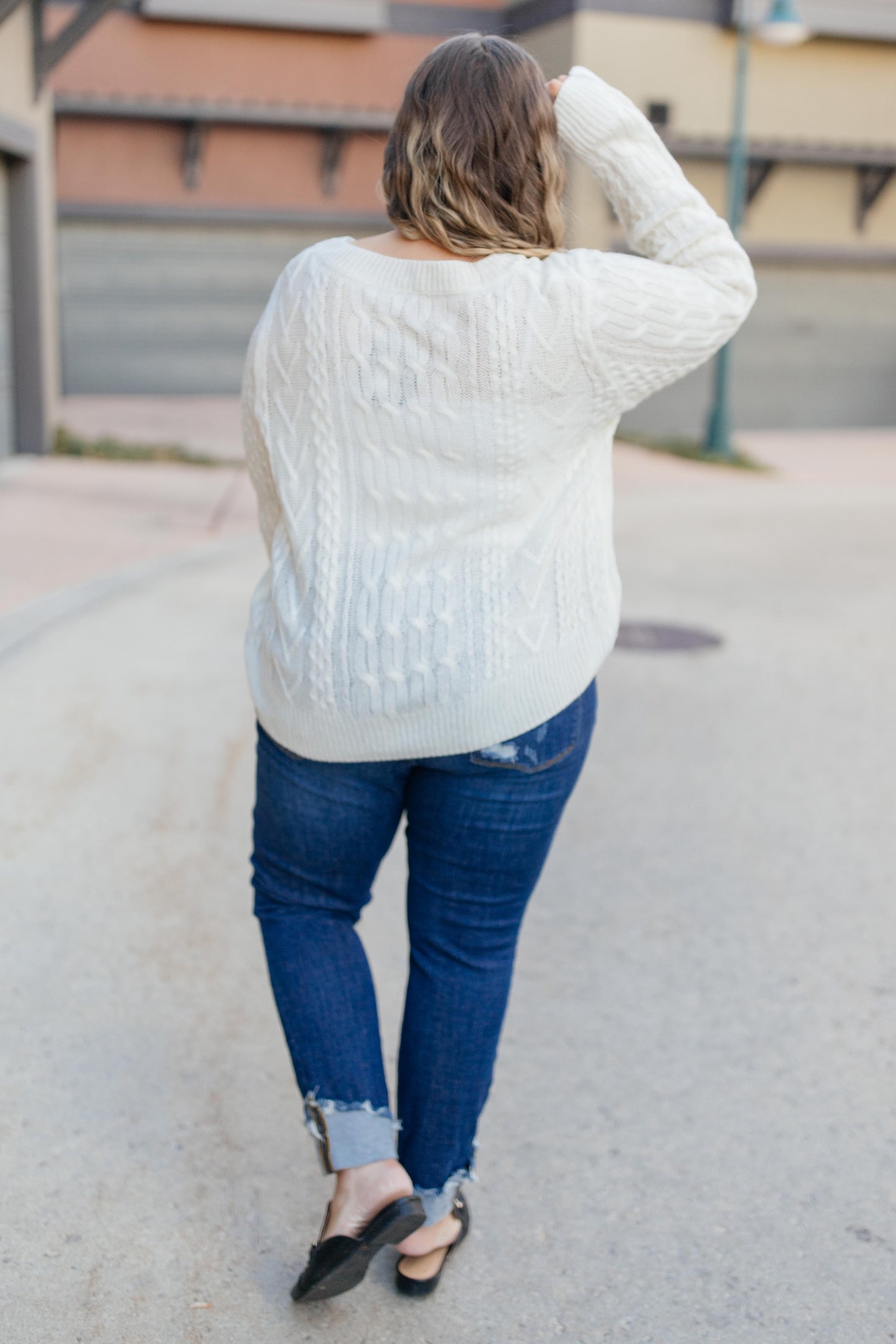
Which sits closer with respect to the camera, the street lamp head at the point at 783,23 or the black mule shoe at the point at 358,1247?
the black mule shoe at the point at 358,1247

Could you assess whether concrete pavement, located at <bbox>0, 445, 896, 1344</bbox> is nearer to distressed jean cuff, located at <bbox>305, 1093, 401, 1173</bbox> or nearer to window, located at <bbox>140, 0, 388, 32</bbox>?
distressed jean cuff, located at <bbox>305, 1093, 401, 1173</bbox>

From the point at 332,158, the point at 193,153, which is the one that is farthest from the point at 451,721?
the point at 332,158

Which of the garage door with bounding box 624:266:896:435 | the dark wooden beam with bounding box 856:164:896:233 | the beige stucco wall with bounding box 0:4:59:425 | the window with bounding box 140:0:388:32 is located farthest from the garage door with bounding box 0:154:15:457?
the dark wooden beam with bounding box 856:164:896:233

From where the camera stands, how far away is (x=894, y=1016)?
3330mm

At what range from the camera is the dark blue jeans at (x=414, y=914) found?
2.08 meters

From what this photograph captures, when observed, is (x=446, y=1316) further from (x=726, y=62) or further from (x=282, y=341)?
(x=726, y=62)

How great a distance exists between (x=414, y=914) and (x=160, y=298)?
20261 mm

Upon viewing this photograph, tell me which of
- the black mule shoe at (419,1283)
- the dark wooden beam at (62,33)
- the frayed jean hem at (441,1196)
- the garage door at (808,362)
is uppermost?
the dark wooden beam at (62,33)

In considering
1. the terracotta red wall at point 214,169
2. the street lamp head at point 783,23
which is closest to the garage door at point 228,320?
the terracotta red wall at point 214,169

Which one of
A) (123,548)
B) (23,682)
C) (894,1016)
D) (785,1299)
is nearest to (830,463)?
(123,548)

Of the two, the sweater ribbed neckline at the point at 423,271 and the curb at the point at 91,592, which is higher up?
the sweater ribbed neckline at the point at 423,271

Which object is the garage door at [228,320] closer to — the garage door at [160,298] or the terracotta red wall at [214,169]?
the garage door at [160,298]

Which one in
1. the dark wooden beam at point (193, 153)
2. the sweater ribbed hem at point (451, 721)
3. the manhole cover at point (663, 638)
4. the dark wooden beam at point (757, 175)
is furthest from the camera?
the dark wooden beam at point (757, 175)

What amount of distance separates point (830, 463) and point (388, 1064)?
1645cm
